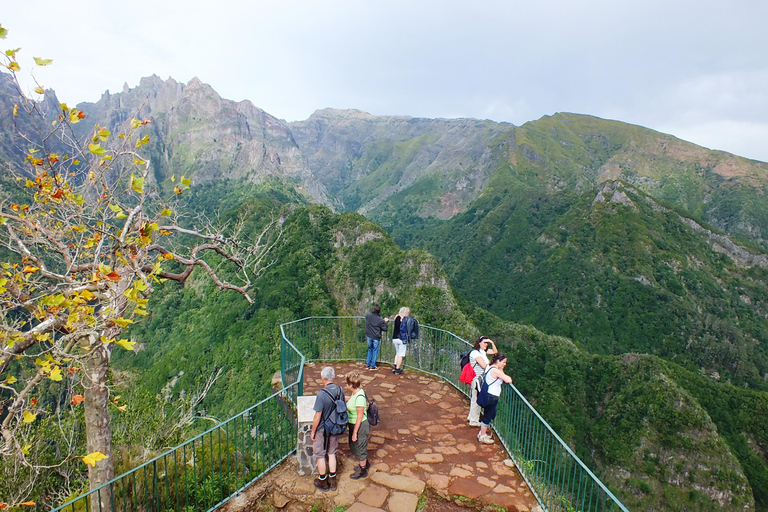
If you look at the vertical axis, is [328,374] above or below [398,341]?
above

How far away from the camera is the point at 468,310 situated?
5172cm

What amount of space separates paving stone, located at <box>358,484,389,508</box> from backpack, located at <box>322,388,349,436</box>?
2.74 feet

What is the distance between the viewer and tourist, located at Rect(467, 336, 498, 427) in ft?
23.1

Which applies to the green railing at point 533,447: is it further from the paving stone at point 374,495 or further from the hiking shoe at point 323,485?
the hiking shoe at point 323,485

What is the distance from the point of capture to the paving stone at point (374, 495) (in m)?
5.29

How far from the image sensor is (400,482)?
18.9ft

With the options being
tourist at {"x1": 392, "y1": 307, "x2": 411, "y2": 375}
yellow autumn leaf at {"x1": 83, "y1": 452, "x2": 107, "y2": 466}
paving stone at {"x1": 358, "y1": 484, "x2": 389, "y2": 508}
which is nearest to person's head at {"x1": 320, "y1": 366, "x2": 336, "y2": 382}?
paving stone at {"x1": 358, "y1": 484, "x2": 389, "y2": 508}

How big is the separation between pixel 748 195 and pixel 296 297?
4503 inches

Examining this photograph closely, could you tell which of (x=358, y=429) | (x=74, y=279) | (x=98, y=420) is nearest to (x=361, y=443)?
(x=358, y=429)

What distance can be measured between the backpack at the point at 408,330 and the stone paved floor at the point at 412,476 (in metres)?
1.66

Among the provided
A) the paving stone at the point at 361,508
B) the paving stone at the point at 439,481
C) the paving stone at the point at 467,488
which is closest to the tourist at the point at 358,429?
the paving stone at the point at 361,508

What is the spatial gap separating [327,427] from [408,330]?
429cm

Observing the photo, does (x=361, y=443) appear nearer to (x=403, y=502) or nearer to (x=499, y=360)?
(x=403, y=502)

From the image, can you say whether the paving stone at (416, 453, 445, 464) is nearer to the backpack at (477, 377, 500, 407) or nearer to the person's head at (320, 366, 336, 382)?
the backpack at (477, 377, 500, 407)
